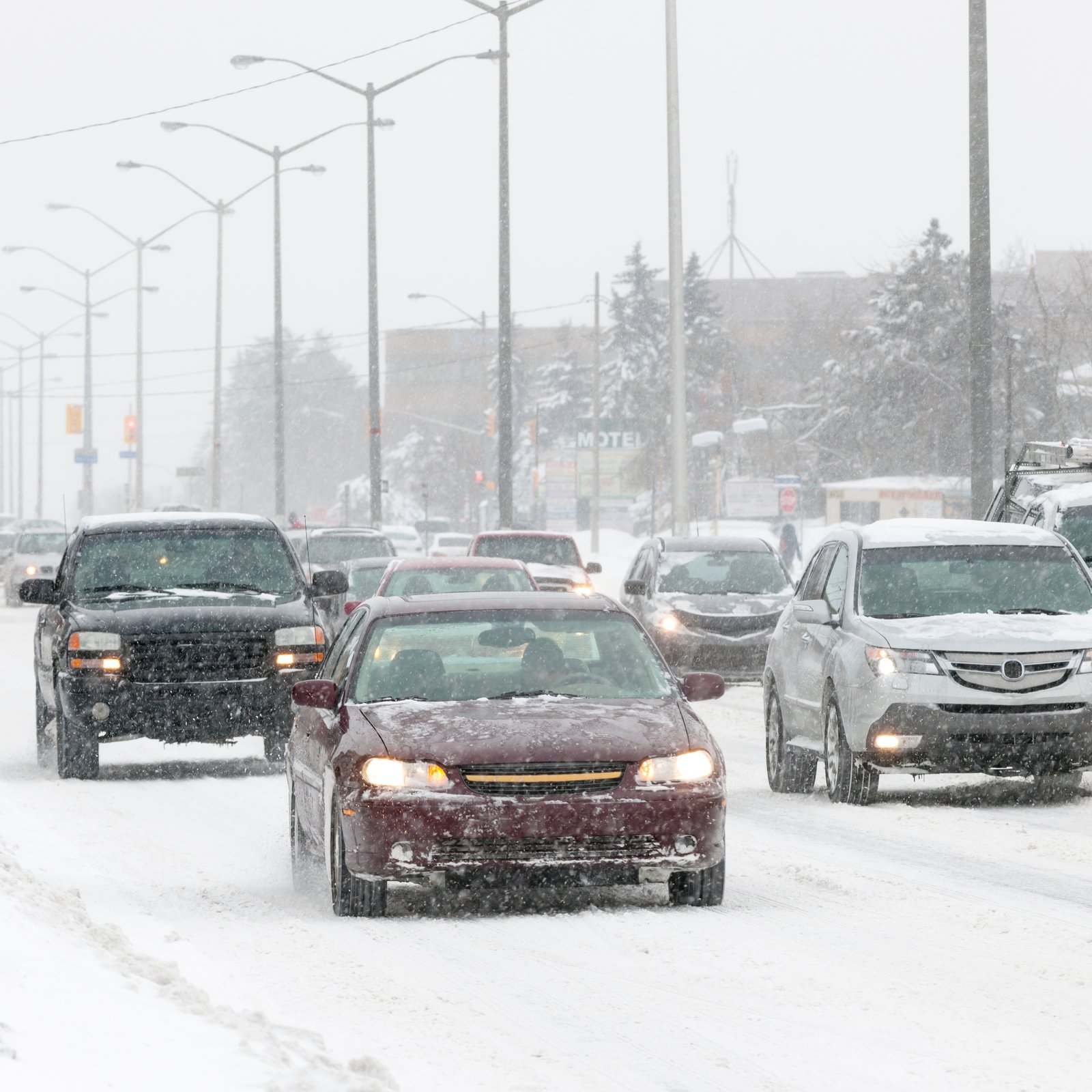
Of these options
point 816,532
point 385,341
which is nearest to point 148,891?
point 816,532

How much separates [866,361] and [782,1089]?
80845 millimetres

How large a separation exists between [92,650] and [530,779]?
6968 millimetres

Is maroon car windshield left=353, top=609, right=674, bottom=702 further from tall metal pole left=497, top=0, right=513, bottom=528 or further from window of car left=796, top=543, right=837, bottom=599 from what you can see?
tall metal pole left=497, top=0, right=513, bottom=528

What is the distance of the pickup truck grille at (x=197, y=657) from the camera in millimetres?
15133

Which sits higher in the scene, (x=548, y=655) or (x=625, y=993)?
(x=548, y=655)

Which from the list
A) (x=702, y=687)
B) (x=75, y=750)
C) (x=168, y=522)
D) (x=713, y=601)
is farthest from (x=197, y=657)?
(x=713, y=601)

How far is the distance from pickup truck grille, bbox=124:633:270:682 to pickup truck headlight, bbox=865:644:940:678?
4.37m

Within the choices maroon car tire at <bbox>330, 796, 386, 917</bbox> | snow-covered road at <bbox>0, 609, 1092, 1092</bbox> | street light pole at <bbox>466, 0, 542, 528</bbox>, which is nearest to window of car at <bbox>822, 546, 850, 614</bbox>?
snow-covered road at <bbox>0, 609, 1092, 1092</bbox>

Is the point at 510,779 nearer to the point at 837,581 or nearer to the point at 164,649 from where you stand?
the point at 837,581

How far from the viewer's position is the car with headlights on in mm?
46094

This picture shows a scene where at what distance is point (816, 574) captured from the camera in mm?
15109

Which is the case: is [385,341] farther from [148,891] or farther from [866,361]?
[148,891]

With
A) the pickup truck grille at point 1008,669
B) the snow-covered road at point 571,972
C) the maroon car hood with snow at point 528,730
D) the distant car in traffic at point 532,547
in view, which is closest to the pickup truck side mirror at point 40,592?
the snow-covered road at point 571,972

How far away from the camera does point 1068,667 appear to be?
1310cm
